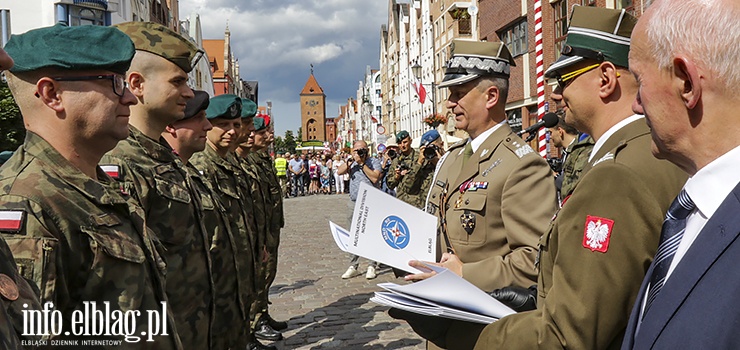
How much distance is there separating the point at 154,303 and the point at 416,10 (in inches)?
2386

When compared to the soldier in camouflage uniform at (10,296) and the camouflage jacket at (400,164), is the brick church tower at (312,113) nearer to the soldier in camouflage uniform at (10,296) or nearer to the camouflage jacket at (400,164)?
the camouflage jacket at (400,164)

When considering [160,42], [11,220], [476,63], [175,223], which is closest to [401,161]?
[476,63]

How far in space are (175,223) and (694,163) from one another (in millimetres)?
2479

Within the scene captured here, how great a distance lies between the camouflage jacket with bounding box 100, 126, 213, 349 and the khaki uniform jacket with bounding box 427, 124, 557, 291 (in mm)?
1299

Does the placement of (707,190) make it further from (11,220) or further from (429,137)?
(429,137)

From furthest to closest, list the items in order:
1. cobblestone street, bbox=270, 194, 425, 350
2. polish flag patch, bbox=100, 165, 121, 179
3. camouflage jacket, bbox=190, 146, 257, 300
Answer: cobblestone street, bbox=270, 194, 425, 350
camouflage jacket, bbox=190, 146, 257, 300
polish flag patch, bbox=100, 165, 121, 179

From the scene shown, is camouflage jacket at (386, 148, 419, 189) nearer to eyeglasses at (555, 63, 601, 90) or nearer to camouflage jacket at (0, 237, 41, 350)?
eyeglasses at (555, 63, 601, 90)

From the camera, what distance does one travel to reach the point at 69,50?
2.38 metres

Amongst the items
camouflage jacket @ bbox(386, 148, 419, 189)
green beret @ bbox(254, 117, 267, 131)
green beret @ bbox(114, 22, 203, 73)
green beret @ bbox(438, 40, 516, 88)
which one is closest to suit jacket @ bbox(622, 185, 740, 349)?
green beret @ bbox(438, 40, 516, 88)

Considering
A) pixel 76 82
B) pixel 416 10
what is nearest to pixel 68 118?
pixel 76 82

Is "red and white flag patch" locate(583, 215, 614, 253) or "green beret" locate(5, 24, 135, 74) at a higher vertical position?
"green beret" locate(5, 24, 135, 74)

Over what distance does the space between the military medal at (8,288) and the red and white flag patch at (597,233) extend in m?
1.43

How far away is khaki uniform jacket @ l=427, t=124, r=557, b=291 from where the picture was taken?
2.95 metres

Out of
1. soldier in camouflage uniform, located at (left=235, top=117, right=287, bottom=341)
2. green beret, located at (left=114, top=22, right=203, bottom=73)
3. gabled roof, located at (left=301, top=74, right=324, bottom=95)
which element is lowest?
soldier in camouflage uniform, located at (left=235, top=117, right=287, bottom=341)
